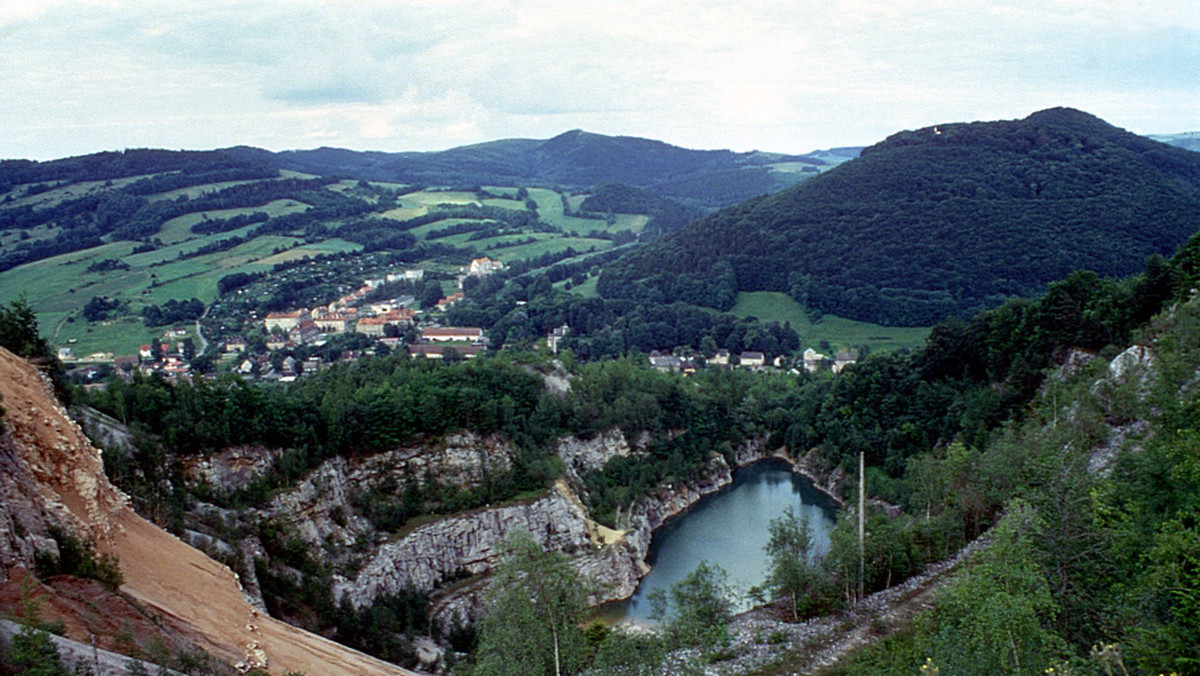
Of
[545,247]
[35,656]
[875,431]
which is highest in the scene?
[545,247]

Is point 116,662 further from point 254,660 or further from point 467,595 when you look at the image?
point 467,595

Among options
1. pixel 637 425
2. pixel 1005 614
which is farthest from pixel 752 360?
pixel 1005 614

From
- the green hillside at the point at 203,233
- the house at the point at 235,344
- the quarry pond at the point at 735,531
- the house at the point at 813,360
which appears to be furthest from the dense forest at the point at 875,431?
the green hillside at the point at 203,233

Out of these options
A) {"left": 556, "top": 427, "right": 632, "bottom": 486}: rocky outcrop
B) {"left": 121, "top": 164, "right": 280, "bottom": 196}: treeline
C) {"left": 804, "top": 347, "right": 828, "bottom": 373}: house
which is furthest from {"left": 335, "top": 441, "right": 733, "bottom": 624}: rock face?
{"left": 121, "top": 164, "right": 280, "bottom": 196}: treeline

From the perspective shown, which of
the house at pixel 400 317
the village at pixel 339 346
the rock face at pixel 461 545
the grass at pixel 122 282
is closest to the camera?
the rock face at pixel 461 545

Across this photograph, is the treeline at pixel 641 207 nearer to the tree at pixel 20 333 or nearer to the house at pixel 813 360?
the house at pixel 813 360

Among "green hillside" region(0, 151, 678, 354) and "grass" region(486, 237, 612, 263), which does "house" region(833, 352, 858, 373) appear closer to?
"green hillside" region(0, 151, 678, 354)

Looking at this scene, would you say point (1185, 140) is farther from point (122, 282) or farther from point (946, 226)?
point (122, 282)

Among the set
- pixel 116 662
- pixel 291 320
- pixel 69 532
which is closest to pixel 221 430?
pixel 69 532
